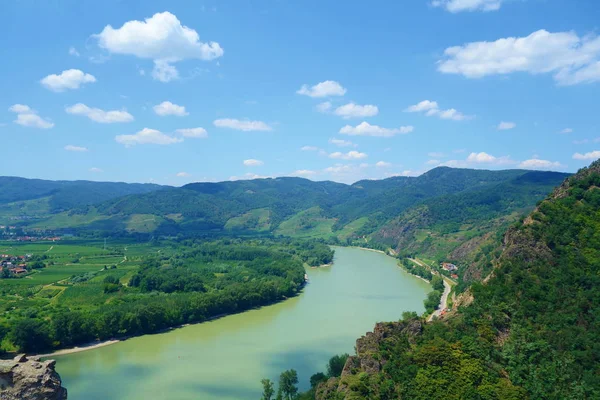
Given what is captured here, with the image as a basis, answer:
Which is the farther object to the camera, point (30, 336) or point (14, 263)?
point (14, 263)

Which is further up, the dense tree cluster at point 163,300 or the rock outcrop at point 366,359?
the rock outcrop at point 366,359

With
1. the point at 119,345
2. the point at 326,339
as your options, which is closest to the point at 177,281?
the point at 119,345

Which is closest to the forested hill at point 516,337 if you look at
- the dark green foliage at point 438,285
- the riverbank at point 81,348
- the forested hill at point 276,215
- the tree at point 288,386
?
the tree at point 288,386

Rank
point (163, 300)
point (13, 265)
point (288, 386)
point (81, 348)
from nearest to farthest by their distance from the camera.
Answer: point (288, 386)
point (81, 348)
point (163, 300)
point (13, 265)

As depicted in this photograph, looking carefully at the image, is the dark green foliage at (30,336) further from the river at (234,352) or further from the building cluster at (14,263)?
the building cluster at (14,263)

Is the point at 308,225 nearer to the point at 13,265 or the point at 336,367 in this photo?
the point at 13,265

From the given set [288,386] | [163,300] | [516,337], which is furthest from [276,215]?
[516,337]

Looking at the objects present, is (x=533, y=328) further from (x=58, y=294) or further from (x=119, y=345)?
(x=58, y=294)
